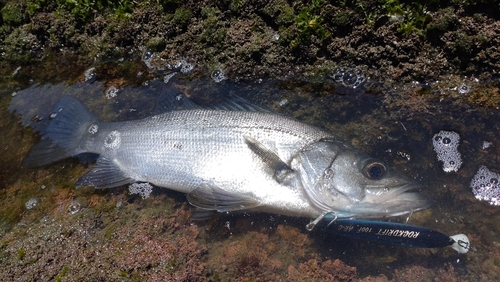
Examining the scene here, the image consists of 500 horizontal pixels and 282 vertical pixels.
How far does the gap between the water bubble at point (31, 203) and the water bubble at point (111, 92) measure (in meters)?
1.37

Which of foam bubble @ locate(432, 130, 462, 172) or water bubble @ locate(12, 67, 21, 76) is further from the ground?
foam bubble @ locate(432, 130, 462, 172)

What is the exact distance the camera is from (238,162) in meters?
3.28

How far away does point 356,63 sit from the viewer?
3686 mm

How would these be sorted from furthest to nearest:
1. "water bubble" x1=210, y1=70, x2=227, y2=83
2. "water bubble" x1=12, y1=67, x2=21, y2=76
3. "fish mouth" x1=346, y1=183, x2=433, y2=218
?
1. "water bubble" x1=12, y1=67, x2=21, y2=76
2. "water bubble" x1=210, y1=70, x2=227, y2=83
3. "fish mouth" x1=346, y1=183, x2=433, y2=218

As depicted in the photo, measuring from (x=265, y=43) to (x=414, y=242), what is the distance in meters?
2.32

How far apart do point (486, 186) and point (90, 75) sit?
171 inches

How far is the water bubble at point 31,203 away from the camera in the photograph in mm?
3605

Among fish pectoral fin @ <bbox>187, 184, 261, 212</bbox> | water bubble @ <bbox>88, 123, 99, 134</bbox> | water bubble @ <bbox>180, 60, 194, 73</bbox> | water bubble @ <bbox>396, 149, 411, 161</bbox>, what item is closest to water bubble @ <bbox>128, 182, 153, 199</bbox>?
fish pectoral fin @ <bbox>187, 184, 261, 212</bbox>

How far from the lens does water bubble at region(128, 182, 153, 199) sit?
11.8 ft

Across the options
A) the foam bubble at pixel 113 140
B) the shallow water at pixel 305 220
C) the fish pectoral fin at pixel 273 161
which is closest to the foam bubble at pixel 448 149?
the shallow water at pixel 305 220

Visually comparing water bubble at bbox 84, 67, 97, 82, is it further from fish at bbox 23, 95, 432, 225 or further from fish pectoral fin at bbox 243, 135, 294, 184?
fish pectoral fin at bbox 243, 135, 294, 184

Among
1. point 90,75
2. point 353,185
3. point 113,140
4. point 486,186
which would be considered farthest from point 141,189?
point 486,186

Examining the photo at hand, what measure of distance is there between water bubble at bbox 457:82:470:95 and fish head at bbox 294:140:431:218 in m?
1.09

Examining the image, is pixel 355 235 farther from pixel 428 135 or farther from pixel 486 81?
pixel 486 81
